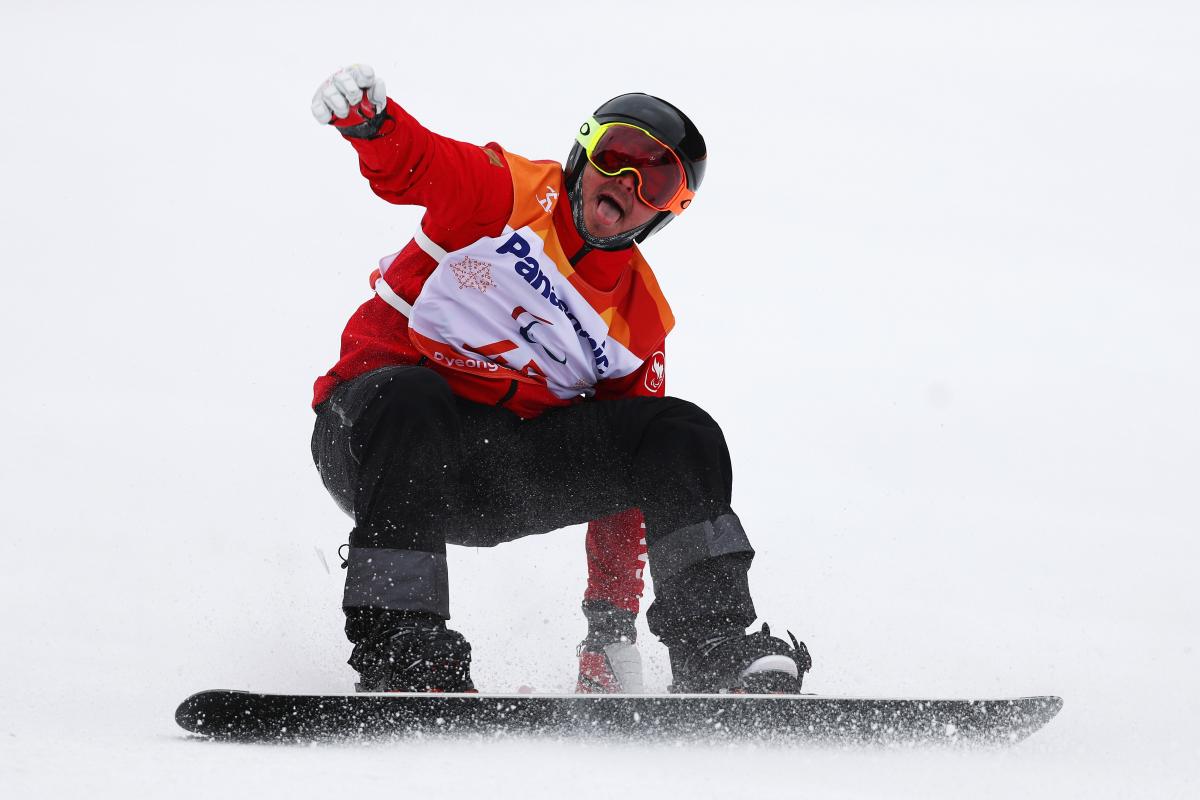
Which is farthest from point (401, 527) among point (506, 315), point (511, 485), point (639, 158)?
point (639, 158)

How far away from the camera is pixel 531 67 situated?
1653 cm

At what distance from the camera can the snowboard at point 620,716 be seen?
2172 millimetres

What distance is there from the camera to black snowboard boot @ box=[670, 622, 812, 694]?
2518 millimetres

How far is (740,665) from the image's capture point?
8.42 feet

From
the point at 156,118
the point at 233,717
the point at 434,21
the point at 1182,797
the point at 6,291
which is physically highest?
the point at 434,21

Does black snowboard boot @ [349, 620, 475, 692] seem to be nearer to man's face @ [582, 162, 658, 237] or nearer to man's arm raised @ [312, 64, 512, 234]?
man's arm raised @ [312, 64, 512, 234]

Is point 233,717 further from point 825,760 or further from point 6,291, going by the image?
point 6,291

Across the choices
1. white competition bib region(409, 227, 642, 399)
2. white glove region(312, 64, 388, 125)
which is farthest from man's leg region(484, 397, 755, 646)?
white glove region(312, 64, 388, 125)

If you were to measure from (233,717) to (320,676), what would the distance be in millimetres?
975

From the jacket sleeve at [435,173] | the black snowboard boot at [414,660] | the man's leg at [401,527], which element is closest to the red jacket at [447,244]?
the jacket sleeve at [435,173]

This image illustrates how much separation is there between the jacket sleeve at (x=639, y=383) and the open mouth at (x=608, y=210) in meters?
0.40

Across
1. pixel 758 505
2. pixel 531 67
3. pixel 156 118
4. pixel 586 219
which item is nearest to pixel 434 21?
pixel 531 67

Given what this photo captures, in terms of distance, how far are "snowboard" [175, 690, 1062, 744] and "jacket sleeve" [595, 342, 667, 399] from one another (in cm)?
114

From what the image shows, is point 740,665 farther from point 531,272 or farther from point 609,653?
point 531,272
